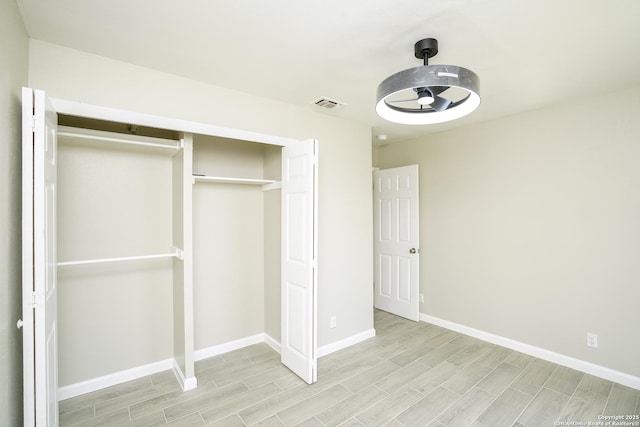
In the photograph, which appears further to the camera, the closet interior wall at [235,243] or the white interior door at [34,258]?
the closet interior wall at [235,243]

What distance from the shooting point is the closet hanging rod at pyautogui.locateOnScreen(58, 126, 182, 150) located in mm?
2246

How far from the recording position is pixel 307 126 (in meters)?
3.07

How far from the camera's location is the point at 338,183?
3330mm

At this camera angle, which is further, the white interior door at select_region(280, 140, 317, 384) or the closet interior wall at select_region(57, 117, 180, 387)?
the white interior door at select_region(280, 140, 317, 384)

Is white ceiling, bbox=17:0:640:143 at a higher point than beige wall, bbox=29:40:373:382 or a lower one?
higher

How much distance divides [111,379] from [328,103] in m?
3.16

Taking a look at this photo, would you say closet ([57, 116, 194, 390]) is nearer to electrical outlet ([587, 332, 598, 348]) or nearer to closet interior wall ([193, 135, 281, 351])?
closet interior wall ([193, 135, 281, 351])

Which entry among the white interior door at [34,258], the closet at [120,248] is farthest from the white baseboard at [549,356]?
the white interior door at [34,258]

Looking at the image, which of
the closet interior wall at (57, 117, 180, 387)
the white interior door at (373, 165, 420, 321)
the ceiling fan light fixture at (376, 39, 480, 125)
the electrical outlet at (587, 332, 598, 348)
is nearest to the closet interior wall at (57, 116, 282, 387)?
the closet interior wall at (57, 117, 180, 387)

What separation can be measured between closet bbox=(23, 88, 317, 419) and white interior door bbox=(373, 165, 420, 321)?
190 cm

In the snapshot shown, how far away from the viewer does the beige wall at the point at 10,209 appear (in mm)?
1371

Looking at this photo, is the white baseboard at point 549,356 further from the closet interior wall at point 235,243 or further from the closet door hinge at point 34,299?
the closet door hinge at point 34,299

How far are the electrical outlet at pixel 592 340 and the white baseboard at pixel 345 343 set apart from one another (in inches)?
80.4

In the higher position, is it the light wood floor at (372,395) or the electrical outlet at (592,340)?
the electrical outlet at (592,340)
